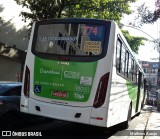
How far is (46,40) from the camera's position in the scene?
9906mm

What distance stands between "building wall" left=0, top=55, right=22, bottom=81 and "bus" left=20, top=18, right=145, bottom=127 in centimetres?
1371

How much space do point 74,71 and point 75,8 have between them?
15.0 metres

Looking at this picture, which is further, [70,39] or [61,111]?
[70,39]

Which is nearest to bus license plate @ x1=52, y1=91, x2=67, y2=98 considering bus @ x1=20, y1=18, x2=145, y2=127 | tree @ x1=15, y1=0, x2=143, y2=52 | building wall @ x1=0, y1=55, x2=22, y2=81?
bus @ x1=20, y1=18, x2=145, y2=127

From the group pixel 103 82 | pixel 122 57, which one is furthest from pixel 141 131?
pixel 103 82

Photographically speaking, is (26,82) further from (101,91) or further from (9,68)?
(9,68)

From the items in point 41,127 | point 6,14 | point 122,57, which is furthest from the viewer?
point 6,14

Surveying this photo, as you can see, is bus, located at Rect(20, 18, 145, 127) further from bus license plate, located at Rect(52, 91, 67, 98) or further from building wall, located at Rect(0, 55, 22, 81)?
building wall, located at Rect(0, 55, 22, 81)

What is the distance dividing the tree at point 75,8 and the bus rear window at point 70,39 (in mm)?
10264

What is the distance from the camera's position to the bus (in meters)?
9.01

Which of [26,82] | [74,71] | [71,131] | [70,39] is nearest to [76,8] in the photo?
[71,131]

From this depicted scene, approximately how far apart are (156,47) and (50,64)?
23.3m

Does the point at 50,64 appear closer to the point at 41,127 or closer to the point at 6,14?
the point at 41,127

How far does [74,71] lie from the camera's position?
Result: 9234 mm
